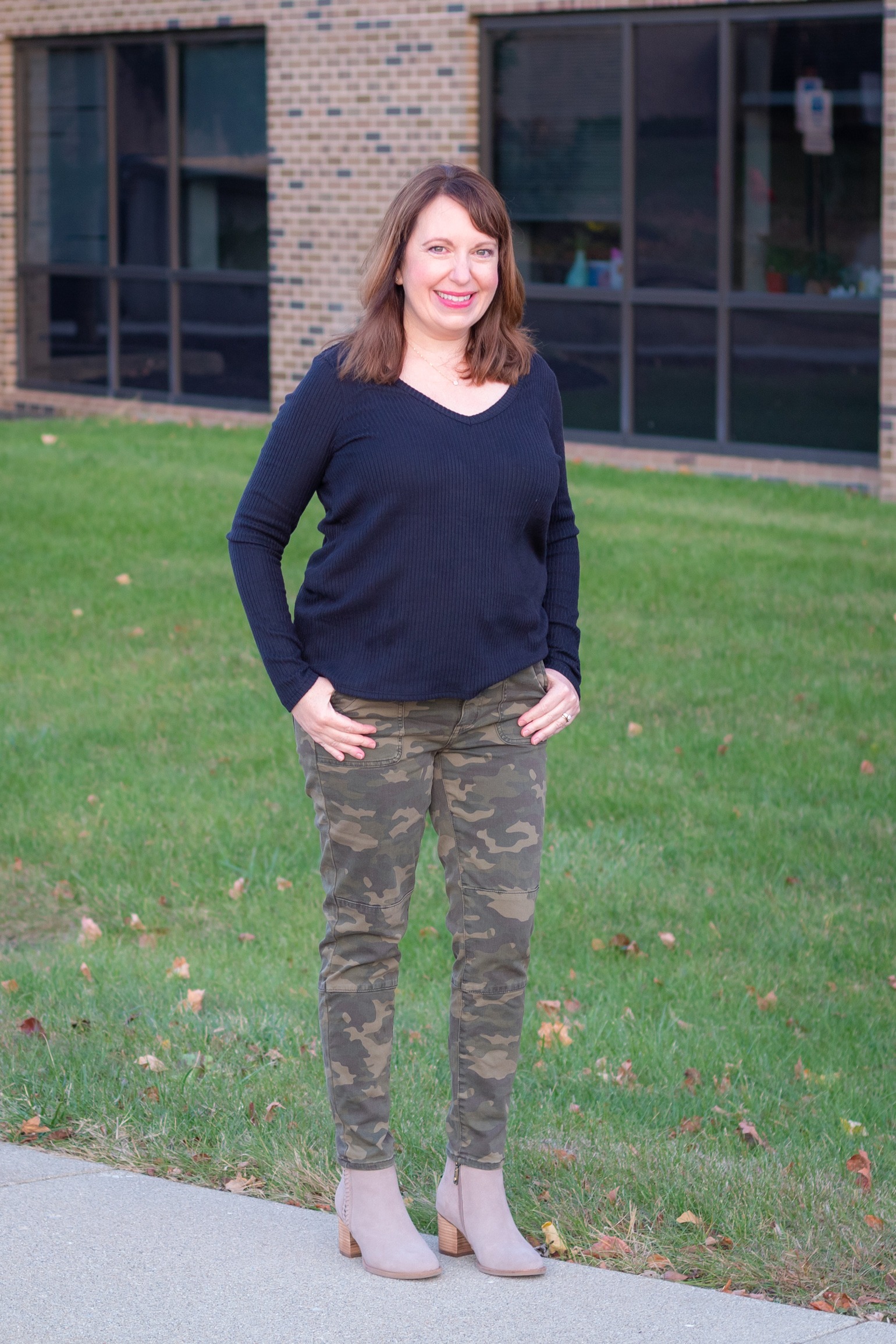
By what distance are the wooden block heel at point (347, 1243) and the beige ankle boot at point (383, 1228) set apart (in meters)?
0.02

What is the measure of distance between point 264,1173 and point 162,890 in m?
2.10

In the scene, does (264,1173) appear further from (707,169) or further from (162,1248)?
(707,169)

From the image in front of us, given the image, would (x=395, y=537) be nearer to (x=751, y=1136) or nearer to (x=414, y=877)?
(x=414, y=877)

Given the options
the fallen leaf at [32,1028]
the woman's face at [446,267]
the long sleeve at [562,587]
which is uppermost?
the woman's face at [446,267]

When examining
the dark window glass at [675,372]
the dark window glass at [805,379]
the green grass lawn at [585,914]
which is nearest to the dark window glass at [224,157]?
the dark window glass at [675,372]

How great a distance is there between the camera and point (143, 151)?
17.1m

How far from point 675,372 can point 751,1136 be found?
1055 centimetres

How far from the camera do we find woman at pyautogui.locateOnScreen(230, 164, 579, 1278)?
3182 millimetres

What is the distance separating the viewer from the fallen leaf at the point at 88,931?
215 inches

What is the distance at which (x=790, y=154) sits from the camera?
43.6 feet

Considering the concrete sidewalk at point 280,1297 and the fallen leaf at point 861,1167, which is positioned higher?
the concrete sidewalk at point 280,1297

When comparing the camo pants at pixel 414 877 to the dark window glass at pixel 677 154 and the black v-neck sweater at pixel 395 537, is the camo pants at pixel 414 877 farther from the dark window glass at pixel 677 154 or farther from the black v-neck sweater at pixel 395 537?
the dark window glass at pixel 677 154

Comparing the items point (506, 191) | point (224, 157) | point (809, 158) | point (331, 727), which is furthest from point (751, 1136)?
point (224, 157)

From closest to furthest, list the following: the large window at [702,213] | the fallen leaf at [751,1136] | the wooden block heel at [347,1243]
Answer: the wooden block heel at [347,1243] < the fallen leaf at [751,1136] < the large window at [702,213]
